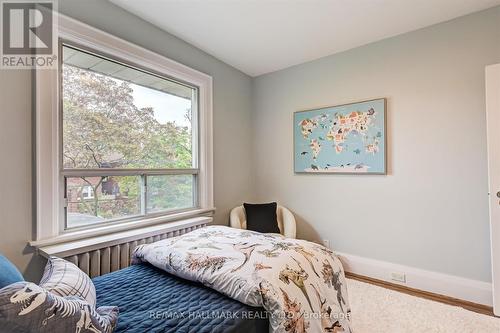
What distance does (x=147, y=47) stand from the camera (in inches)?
91.4

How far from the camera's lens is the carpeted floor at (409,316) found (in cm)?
180

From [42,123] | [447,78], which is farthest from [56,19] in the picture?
[447,78]

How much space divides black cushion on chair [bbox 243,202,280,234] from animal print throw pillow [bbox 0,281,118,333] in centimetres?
219

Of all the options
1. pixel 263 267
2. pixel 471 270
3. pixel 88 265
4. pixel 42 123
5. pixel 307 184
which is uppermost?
pixel 42 123

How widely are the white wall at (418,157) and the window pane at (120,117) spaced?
1.58m

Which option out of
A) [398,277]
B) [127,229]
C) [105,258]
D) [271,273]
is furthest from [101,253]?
[398,277]

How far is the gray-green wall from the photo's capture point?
1.55 m

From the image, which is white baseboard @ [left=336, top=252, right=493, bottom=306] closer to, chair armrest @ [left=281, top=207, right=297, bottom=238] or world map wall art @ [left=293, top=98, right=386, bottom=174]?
chair armrest @ [left=281, top=207, right=297, bottom=238]

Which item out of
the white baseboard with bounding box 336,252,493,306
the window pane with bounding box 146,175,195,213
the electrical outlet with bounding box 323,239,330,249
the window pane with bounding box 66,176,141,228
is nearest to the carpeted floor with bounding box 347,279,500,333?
the white baseboard with bounding box 336,252,493,306

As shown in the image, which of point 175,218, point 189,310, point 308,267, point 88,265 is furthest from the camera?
point 175,218

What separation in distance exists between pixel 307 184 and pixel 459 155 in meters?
1.54

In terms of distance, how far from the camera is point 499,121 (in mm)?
1964

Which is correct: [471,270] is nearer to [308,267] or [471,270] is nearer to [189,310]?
[308,267]

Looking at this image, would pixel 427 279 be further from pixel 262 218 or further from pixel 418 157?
pixel 262 218
